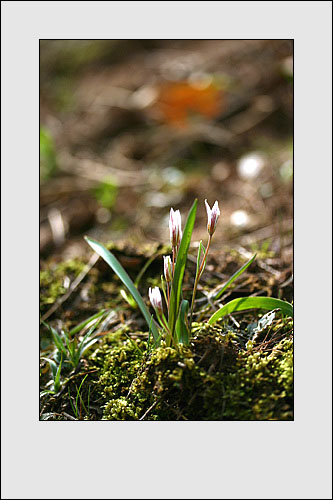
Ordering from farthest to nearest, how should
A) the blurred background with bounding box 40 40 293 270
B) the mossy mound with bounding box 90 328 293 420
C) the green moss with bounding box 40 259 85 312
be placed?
the blurred background with bounding box 40 40 293 270 → the green moss with bounding box 40 259 85 312 → the mossy mound with bounding box 90 328 293 420

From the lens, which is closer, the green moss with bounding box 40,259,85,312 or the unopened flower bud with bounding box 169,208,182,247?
the unopened flower bud with bounding box 169,208,182,247

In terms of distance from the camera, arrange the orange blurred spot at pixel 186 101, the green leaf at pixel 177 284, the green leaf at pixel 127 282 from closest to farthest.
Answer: the green leaf at pixel 177 284 < the green leaf at pixel 127 282 < the orange blurred spot at pixel 186 101

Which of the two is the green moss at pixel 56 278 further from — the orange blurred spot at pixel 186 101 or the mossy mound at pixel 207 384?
the orange blurred spot at pixel 186 101

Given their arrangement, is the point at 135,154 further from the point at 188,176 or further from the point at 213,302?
the point at 213,302

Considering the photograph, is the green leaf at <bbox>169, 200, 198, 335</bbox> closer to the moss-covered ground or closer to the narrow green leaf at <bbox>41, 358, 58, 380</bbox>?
the moss-covered ground

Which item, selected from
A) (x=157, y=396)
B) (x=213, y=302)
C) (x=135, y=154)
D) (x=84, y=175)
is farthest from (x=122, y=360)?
(x=135, y=154)

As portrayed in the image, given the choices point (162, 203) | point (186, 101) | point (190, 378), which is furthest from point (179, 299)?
point (186, 101)

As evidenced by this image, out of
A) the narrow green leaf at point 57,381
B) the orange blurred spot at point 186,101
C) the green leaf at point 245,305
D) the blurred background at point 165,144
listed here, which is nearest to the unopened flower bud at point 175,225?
the green leaf at point 245,305

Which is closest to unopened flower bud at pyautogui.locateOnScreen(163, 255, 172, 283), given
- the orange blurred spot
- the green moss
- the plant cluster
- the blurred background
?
the plant cluster
